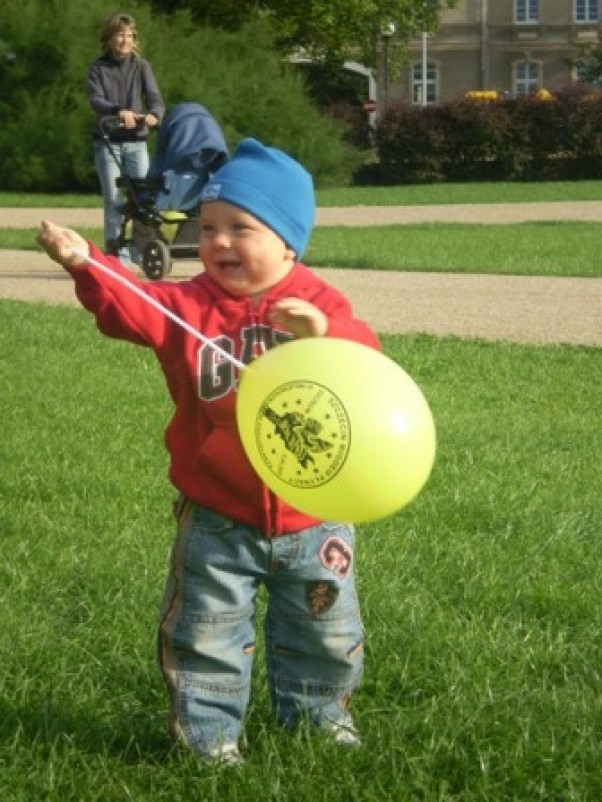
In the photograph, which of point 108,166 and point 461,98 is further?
point 461,98

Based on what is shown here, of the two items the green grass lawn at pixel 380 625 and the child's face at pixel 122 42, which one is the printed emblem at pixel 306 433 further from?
the child's face at pixel 122 42

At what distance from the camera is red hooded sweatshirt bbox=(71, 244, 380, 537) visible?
10.5ft

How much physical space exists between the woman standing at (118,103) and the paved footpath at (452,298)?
2.39 ft

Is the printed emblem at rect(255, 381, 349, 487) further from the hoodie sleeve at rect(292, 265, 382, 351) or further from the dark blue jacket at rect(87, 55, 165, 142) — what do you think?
the dark blue jacket at rect(87, 55, 165, 142)

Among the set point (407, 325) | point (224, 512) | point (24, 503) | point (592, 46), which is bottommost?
point (592, 46)

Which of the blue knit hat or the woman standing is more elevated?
the blue knit hat

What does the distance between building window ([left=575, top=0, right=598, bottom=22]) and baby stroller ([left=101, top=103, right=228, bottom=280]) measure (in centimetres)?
6190

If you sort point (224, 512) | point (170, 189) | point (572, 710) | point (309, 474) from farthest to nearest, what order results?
point (170, 189), point (572, 710), point (224, 512), point (309, 474)

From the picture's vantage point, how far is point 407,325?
9875 mm

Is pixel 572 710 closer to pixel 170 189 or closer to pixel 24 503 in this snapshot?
pixel 24 503

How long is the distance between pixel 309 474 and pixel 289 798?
1.99 ft

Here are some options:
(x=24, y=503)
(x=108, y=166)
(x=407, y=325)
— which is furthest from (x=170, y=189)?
(x=24, y=503)

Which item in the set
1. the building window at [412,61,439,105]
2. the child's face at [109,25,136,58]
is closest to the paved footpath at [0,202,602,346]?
the child's face at [109,25,136,58]

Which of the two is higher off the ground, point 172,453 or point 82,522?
point 172,453
